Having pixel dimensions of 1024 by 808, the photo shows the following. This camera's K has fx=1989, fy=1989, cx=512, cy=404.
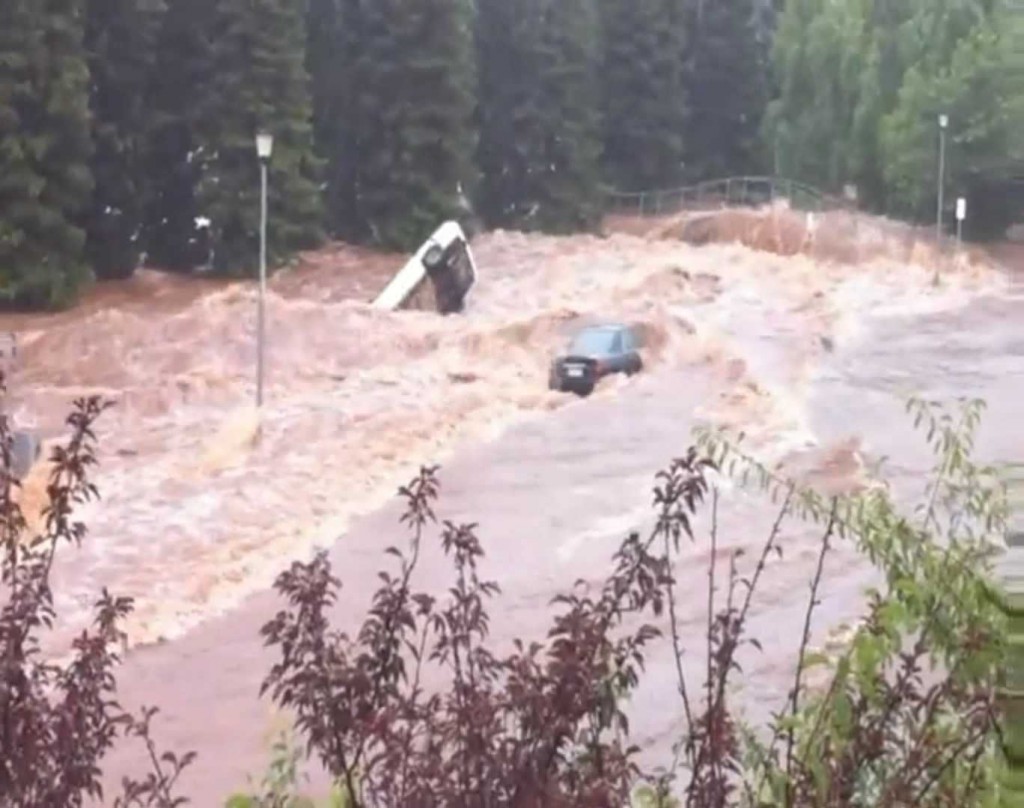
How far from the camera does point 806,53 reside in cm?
5844

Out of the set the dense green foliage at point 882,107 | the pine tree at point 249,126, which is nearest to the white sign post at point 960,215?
the dense green foliage at point 882,107

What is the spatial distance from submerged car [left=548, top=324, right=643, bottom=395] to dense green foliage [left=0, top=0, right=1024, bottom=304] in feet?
20.5

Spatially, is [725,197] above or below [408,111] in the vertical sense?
below

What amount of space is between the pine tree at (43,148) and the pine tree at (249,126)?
3.68 meters

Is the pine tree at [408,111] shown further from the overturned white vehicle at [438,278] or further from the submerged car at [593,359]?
the submerged car at [593,359]

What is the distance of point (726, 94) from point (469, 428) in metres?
37.8

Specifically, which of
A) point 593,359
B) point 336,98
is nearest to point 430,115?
point 336,98

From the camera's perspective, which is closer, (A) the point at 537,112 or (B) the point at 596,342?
(B) the point at 596,342

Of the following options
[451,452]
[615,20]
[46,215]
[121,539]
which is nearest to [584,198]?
[615,20]

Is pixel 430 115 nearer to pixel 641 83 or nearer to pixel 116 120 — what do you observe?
pixel 116 120

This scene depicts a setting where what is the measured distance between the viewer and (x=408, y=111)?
4666 centimetres

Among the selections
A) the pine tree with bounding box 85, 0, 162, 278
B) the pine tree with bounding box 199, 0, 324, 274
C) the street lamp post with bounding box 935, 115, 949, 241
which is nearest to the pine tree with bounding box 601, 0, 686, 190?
the street lamp post with bounding box 935, 115, 949, 241

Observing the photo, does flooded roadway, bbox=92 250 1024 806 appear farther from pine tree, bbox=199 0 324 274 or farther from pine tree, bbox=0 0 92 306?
pine tree, bbox=0 0 92 306

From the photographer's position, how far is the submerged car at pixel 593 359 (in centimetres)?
2744
